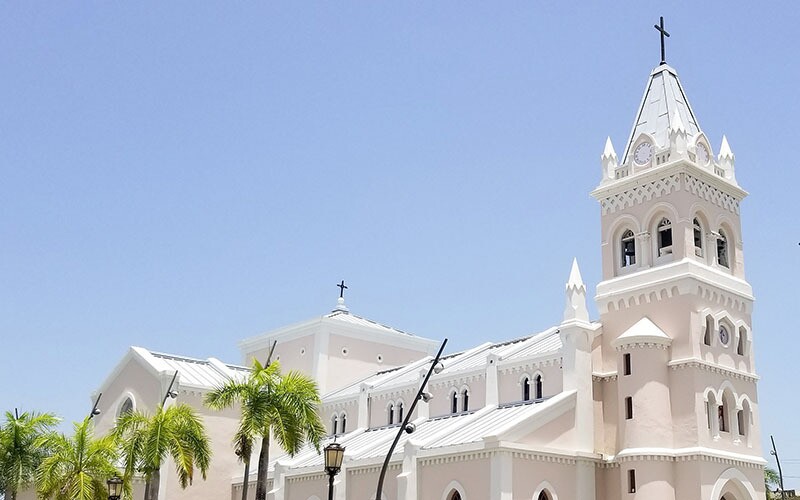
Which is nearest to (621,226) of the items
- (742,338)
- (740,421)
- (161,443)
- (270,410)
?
(742,338)

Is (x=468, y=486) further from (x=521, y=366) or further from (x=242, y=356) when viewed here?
(x=242, y=356)

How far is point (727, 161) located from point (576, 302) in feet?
33.0

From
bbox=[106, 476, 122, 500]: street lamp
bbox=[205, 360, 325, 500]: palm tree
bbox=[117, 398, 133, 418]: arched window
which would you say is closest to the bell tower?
bbox=[205, 360, 325, 500]: palm tree

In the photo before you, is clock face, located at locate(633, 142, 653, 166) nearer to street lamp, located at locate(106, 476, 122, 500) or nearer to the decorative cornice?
the decorative cornice

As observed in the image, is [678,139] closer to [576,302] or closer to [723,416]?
[576,302]

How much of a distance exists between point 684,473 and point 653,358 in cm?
464

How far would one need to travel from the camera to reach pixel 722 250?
42406mm

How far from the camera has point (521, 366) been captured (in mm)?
42062

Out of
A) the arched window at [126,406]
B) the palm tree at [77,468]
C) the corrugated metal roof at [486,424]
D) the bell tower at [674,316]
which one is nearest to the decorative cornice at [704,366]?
the bell tower at [674,316]

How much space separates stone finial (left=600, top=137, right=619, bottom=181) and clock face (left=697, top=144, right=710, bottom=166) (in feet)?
12.2

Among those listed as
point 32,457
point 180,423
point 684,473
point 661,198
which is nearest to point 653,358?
point 684,473

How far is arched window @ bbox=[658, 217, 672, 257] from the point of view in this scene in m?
40.7

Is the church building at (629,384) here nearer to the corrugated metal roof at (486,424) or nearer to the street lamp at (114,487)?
the corrugated metal roof at (486,424)

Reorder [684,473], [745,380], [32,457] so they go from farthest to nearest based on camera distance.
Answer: [32,457], [745,380], [684,473]
